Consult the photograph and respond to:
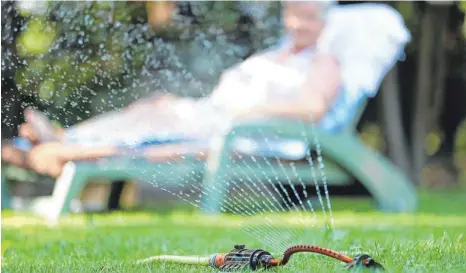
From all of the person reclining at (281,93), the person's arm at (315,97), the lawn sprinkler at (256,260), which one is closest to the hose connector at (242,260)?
the lawn sprinkler at (256,260)

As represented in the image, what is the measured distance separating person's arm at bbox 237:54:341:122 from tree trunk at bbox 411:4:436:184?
4.35 m

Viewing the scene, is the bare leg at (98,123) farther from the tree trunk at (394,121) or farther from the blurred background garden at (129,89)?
the tree trunk at (394,121)

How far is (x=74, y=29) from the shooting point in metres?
3.17

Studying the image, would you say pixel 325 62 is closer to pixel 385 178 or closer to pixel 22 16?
pixel 385 178

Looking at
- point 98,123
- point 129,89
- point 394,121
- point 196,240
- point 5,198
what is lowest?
point 5,198

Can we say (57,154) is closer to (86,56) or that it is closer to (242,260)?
(86,56)

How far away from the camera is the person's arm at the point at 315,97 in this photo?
18.0 feet

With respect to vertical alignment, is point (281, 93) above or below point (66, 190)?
above

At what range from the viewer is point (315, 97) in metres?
5.51

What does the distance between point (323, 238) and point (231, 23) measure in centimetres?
248

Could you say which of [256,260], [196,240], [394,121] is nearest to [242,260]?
[256,260]

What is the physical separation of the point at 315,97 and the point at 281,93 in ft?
0.89

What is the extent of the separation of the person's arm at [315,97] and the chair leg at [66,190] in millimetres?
1057

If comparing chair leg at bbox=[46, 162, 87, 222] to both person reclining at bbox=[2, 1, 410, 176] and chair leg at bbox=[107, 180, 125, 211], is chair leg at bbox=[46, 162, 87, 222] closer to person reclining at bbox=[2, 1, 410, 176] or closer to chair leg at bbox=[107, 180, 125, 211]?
person reclining at bbox=[2, 1, 410, 176]
